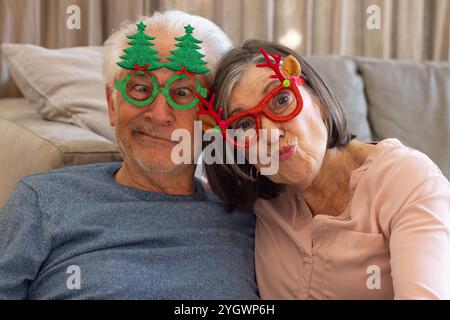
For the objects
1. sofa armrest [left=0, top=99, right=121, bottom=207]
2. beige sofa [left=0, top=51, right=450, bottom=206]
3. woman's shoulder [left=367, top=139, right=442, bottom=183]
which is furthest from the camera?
beige sofa [left=0, top=51, right=450, bottom=206]

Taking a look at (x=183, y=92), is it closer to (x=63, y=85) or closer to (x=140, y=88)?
(x=140, y=88)

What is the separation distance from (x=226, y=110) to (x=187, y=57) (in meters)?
0.15

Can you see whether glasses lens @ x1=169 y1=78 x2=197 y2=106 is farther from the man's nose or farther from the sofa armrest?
the sofa armrest

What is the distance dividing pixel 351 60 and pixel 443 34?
699mm

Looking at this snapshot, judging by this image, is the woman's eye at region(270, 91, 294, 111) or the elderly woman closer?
the elderly woman

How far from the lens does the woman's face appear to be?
130 cm

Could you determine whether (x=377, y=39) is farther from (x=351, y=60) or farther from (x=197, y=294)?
Result: (x=197, y=294)

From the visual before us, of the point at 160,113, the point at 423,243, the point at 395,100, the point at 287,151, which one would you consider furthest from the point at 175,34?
the point at 395,100

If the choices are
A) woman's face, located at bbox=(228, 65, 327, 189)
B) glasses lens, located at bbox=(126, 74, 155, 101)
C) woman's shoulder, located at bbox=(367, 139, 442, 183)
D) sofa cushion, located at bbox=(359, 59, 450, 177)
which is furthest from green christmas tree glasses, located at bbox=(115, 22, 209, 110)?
sofa cushion, located at bbox=(359, 59, 450, 177)

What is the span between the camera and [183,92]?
1460 mm

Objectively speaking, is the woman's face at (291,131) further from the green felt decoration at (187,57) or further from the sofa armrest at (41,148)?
the sofa armrest at (41,148)

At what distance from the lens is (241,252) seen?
149cm

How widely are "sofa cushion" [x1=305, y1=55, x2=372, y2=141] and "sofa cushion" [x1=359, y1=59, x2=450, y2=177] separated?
5cm

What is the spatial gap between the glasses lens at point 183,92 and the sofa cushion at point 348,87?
1097 millimetres
